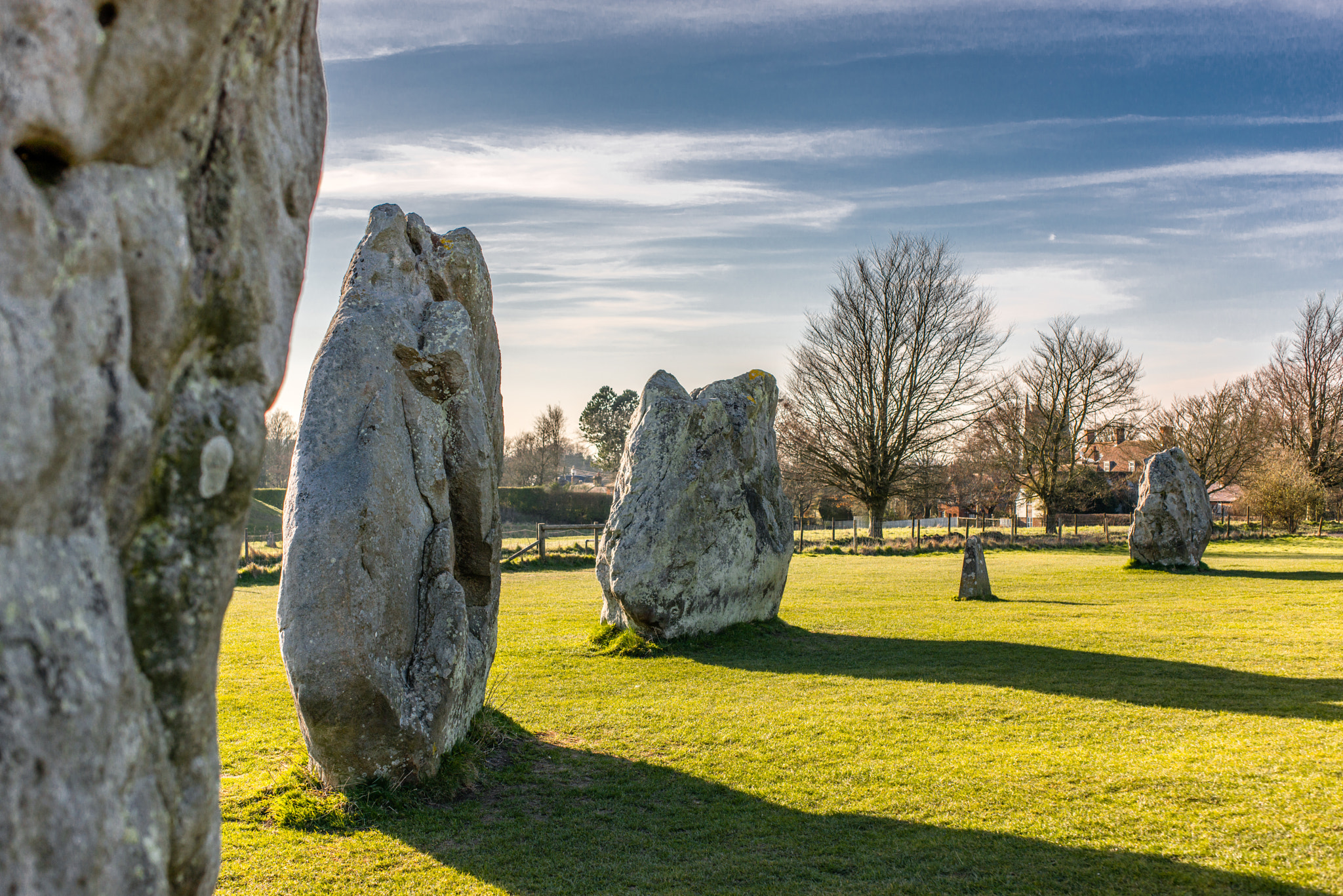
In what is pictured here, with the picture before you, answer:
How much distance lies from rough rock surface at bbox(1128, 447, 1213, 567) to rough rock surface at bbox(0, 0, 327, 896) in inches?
883

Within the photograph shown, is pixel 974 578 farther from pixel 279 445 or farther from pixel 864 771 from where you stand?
pixel 279 445

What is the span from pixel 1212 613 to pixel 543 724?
1233 centimetres

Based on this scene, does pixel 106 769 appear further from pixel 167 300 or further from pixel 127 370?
pixel 167 300

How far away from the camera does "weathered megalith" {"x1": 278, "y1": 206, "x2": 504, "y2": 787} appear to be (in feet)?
18.7

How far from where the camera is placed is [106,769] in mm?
2219

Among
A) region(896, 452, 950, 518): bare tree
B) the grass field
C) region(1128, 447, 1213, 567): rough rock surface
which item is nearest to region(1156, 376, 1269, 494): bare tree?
region(896, 452, 950, 518): bare tree

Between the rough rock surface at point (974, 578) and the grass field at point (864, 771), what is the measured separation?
149 inches

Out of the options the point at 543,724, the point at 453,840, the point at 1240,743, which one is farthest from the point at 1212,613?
the point at 453,840

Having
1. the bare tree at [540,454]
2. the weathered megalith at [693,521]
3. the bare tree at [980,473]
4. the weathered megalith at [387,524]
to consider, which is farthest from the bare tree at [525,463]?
the weathered megalith at [387,524]

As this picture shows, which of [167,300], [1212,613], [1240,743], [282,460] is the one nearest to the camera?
[167,300]

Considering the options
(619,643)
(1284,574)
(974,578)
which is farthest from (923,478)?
(619,643)

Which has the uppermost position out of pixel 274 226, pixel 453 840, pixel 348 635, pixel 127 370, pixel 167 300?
pixel 274 226

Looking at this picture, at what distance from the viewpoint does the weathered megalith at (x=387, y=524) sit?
5695 millimetres

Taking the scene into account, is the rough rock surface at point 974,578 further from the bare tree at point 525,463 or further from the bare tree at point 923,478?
the bare tree at point 525,463
